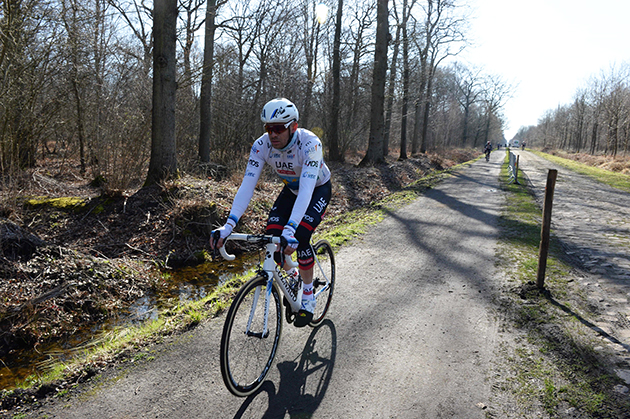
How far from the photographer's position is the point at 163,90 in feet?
28.9

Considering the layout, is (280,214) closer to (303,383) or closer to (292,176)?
(292,176)

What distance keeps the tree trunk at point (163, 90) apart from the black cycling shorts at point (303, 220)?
19.8 ft

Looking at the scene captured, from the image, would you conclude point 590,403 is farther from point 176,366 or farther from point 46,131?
point 46,131

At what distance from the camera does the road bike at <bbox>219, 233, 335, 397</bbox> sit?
9.21 feet

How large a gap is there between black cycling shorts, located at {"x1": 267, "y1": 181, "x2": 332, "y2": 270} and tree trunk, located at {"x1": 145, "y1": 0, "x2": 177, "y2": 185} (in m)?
6.04

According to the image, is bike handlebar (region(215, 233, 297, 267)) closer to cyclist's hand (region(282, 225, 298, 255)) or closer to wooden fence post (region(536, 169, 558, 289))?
cyclist's hand (region(282, 225, 298, 255))

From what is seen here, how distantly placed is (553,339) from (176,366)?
3789 mm

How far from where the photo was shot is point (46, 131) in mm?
13070

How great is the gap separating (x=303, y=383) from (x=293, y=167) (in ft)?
6.47

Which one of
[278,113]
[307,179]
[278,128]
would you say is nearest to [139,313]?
[307,179]

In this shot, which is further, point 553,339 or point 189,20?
point 189,20

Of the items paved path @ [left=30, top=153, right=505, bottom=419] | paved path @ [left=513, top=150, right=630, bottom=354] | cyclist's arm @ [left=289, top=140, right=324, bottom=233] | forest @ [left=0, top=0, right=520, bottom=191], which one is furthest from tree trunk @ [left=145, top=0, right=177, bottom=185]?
paved path @ [left=513, top=150, right=630, bottom=354]

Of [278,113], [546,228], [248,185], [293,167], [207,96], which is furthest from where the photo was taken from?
[207,96]

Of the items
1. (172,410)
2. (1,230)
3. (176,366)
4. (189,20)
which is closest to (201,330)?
(176,366)
